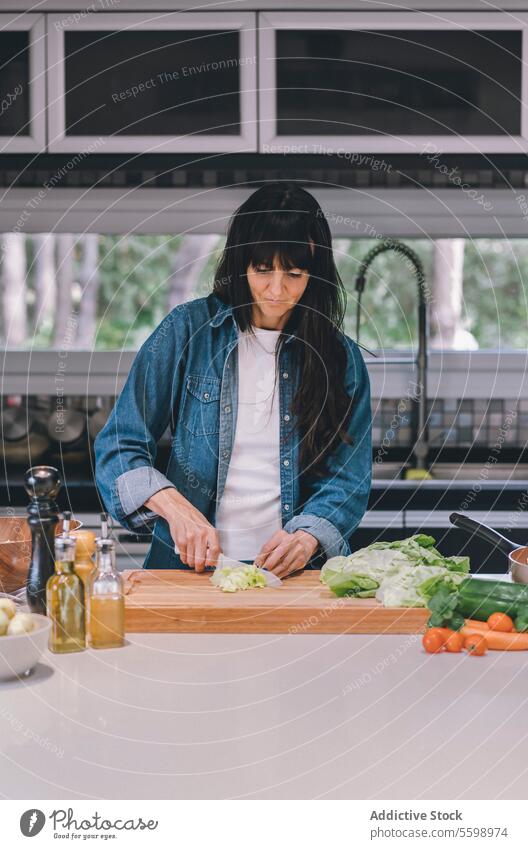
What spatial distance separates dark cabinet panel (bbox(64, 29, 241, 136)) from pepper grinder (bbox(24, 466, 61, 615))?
63.4 inches

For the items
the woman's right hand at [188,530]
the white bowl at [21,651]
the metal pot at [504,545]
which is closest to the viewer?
the white bowl at [21,651]

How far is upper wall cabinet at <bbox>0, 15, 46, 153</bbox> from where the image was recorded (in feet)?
9.60

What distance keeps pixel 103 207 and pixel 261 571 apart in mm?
1675

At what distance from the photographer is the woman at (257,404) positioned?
6.63 ft

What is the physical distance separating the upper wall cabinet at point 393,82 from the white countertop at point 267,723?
1.84 m

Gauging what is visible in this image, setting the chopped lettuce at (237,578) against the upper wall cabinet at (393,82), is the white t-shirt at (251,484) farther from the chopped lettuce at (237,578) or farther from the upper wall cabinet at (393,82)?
the upper wall cabinet at (393,82)

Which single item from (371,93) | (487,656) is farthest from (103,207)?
(487,656)

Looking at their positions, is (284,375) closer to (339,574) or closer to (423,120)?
(339,574)

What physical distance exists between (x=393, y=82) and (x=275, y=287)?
47.4 inches

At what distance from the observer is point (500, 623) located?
152cm

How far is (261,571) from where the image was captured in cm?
178

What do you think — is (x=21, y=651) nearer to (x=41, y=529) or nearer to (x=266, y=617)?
(x=41, y=529)

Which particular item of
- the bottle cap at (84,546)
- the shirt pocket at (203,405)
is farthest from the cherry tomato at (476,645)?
the shirt pocket at (203,405)

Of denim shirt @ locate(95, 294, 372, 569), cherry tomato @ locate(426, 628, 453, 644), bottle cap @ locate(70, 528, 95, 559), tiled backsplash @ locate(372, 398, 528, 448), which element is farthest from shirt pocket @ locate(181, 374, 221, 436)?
tiled backsplash @ locate(372, 398, 528, 448)
